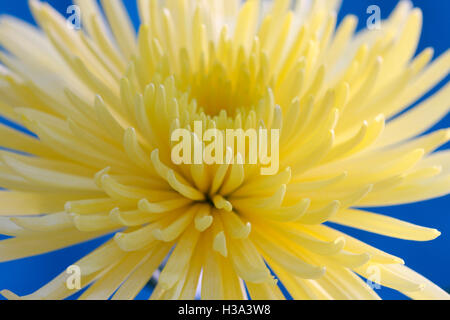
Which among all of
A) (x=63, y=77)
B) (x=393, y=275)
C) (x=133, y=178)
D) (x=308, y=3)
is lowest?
(x=393, y=275)

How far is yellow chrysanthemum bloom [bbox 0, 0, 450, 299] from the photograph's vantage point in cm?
37

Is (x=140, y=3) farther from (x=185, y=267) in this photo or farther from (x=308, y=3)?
(x=185, y=267)

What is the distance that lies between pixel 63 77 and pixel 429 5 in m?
0.56

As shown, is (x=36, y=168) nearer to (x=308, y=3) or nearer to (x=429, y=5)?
(x=308, y=3)

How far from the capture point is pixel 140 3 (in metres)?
0.56

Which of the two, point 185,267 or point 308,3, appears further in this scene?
point 308,3

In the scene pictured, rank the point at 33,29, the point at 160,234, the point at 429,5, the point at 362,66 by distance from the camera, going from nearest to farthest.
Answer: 1. the point at 160,234
2. the point at 362,66
3. the point at 33,29
4. the point at 429,5

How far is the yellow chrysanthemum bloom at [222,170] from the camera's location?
14.4 inches

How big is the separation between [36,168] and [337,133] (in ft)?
0.90

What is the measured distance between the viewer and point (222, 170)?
0.37m

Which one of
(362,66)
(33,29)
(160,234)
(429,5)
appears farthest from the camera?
(429,5)
